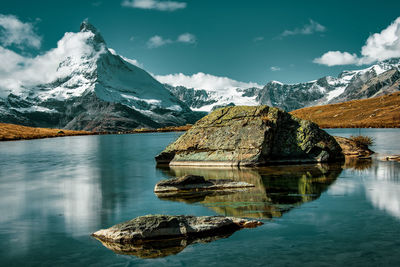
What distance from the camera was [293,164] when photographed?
105 ft

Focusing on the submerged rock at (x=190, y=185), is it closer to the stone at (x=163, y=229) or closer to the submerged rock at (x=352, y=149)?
the stone at (x=163, y=229)

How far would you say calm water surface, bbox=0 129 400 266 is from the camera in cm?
1081

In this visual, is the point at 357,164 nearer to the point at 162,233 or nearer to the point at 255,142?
the point at 255,142

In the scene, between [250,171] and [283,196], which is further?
[250,171]

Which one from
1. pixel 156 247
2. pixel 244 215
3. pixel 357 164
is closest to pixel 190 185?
pixel 244 215

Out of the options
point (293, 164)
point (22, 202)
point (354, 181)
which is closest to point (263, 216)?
point (354, 181)

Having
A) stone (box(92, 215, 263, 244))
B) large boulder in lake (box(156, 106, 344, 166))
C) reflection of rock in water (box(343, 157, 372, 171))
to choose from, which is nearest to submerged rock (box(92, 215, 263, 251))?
stone (box(92, 215, 263, 244))

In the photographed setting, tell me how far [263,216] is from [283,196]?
14.1 feet

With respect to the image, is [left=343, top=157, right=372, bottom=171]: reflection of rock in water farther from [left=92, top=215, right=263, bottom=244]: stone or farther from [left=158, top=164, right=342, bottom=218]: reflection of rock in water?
[left=92, top=215, right=263, bottom=244]: stone

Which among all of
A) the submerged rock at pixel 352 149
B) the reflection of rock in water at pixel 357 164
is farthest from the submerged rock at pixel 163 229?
the submerged rock at pixel 352 149

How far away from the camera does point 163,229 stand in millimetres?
12500

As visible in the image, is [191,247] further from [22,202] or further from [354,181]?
[354,181]

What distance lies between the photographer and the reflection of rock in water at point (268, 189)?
16.2 meters

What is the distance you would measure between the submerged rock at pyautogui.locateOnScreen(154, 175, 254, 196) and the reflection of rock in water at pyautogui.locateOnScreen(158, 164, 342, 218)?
43.5 inches
